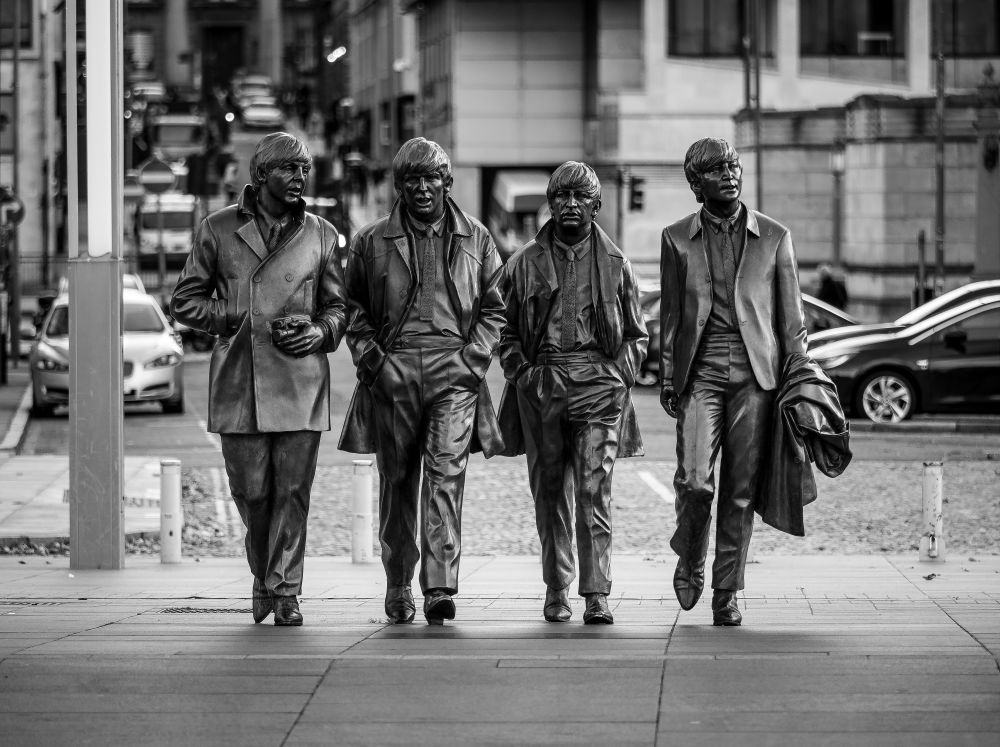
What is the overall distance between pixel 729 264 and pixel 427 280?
122cm

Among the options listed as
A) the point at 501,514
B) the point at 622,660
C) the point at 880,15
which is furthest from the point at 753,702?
the point at 880,15

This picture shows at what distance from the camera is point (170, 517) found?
1236cm

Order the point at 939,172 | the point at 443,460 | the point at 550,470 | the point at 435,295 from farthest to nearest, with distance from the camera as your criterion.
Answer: the point at 939,172, the point at 550,470, the point at 435,295, the point at 443,460

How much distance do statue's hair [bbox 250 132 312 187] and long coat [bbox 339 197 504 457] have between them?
41 centimetres

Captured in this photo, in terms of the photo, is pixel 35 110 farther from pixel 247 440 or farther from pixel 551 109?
pixel 247 440

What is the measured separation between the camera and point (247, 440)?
866cm

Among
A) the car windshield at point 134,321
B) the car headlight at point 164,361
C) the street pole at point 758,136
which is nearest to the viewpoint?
the car headlight at point 164,361

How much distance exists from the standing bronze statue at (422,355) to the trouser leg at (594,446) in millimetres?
357

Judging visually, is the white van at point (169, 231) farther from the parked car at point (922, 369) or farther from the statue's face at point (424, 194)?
the statue's face at point (424, 194)

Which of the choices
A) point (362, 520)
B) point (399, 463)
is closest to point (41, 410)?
point (362, 520)

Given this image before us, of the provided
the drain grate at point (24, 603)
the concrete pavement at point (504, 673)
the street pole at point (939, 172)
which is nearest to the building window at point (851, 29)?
the street pole at point (939, 172)

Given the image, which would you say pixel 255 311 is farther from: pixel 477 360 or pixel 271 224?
pixel 477 360

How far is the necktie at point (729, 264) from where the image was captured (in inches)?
334

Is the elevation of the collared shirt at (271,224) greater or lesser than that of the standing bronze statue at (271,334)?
greater
